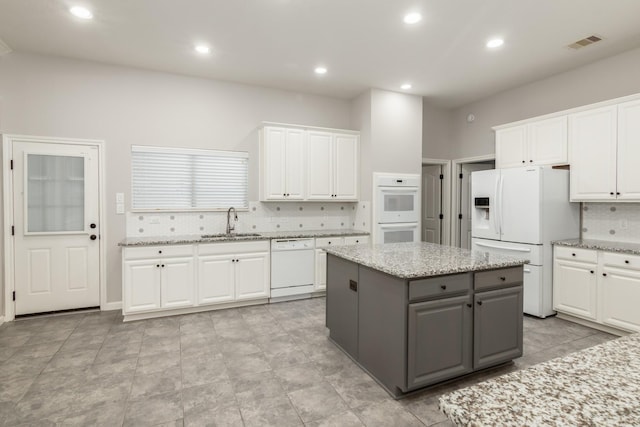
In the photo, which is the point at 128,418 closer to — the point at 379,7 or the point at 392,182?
the point at 379,7

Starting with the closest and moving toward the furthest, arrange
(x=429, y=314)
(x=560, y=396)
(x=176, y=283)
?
(x=560, y=396)
(x=429, y=314)
(x=176, y=283)

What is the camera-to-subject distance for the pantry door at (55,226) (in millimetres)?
3865

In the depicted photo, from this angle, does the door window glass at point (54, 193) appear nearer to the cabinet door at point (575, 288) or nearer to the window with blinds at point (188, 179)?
the window with blinds at point (188, 179)

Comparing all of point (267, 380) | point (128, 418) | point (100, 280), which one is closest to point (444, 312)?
point (267, 380)

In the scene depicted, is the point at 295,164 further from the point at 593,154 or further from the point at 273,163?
the point at 593,154

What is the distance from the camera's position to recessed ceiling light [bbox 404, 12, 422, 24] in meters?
3.03

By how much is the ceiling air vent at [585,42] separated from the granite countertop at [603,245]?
2.14m

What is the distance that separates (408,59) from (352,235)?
2.39 meters

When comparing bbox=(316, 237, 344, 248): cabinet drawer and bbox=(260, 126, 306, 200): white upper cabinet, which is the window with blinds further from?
bbox=(316, 237, 344, 248): cabinet drawer

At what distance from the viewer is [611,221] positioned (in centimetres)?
388

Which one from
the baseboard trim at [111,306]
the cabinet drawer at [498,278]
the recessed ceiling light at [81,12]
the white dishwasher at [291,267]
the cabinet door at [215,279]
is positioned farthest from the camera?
the white dishwasher at [291,267]

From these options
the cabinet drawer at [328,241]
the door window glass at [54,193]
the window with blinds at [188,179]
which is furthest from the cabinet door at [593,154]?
the door window glass at [54,193]

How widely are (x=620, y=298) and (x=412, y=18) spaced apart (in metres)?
3.37

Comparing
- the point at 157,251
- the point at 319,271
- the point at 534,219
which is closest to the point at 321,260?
the point at 319,271
